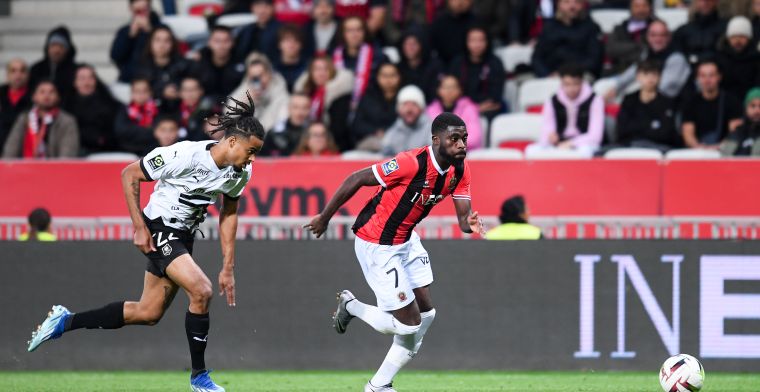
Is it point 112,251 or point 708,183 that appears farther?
point 708,183

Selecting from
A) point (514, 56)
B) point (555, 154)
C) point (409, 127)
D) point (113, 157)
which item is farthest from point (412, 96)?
point (113, 157)

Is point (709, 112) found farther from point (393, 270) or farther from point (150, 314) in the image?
point (150, 314)

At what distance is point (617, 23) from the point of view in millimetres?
16281

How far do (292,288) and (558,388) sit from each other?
9.34 feet

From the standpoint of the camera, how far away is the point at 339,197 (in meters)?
8.76

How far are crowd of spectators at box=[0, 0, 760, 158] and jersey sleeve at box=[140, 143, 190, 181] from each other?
5.11 metres

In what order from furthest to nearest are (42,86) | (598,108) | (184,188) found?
(42,86) < (598,108) < (184,188)

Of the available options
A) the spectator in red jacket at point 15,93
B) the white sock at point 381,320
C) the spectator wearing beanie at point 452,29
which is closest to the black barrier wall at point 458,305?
the white sock at point 381,320

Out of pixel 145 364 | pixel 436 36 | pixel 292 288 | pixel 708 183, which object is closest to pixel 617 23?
pixel 436 36

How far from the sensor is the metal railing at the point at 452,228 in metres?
11.6

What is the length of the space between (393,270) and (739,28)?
7.19m

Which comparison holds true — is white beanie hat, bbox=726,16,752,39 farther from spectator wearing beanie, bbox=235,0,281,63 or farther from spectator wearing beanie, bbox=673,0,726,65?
spectator wearing beanie, bbox=235,0,281,63

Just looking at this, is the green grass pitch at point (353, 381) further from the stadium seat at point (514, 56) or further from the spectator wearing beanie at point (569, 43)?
the stadium seat at point (514, 56)

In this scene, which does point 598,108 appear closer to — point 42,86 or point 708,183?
point 708,183
